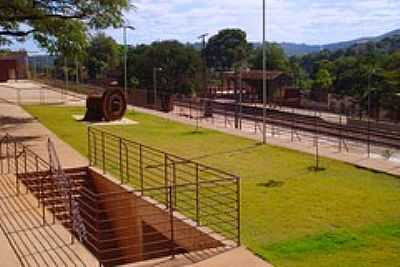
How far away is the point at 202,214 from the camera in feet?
39.1

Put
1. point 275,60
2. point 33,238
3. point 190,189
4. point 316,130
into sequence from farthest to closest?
point 275,60 < point 316,130 < point 190,189 < point 33,238

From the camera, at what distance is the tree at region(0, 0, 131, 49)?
1110 inches

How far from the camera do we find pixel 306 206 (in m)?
12.9

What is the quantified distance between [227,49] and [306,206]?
109 metres

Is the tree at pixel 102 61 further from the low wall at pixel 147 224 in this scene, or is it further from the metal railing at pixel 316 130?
the low wall at pixel 147 224

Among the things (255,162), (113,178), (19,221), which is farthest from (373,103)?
(19,221)

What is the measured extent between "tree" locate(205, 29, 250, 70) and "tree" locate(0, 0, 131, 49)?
8946cm

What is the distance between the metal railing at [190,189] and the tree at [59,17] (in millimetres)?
11291

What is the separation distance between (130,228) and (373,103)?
4354cm

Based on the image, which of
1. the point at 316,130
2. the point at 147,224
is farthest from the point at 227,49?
the point at 147,224

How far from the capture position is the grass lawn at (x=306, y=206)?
980cm

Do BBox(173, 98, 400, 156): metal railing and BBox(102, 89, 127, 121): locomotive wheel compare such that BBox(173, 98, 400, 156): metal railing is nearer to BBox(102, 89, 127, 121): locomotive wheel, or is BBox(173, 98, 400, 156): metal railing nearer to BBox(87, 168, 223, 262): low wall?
BBox(102, 89, 127, 121): locomotive wheel

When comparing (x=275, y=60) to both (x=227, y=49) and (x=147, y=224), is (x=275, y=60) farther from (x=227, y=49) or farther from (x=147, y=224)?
(x=147, y=224)

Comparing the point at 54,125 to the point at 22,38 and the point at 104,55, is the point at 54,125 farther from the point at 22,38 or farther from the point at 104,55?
the point at 104,55
